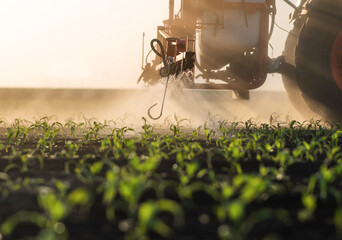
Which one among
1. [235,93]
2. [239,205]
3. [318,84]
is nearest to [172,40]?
[235,93]

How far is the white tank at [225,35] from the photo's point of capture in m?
6.41

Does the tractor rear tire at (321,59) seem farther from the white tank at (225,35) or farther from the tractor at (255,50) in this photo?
the white tank at (225,35)

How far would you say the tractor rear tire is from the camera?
6.18 metres

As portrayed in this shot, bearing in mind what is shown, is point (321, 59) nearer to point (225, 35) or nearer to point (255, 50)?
point (255, 50)

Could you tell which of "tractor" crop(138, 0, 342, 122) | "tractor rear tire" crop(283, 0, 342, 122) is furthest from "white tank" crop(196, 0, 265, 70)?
"tractor rear tire" crop(283, 0, 342, 122)

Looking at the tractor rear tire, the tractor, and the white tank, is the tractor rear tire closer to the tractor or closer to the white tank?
the tractor

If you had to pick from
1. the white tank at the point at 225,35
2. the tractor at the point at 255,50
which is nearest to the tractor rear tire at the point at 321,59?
the tractor at the point at 255,50

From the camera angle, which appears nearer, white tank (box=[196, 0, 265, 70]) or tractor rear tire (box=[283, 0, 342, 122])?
tractor rear tire (box=[283, 0, 342, 122])

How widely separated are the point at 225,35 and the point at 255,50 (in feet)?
1.70

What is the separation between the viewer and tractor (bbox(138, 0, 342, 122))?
6.22m

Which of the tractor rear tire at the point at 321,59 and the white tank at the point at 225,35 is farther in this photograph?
the white tank at the point at 225,35

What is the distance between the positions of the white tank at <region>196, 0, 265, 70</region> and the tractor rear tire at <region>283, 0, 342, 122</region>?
0.67 metres

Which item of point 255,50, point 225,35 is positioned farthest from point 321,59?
point 225,35

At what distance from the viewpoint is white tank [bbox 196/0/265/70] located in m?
6.41
